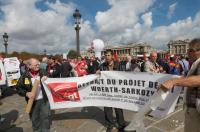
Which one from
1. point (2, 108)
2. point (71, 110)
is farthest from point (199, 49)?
point (2, 108)

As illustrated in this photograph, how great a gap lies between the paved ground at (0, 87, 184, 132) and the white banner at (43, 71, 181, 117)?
2.00 ft

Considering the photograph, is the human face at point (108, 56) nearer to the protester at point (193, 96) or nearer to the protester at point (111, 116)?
the protester at point (111, 116)

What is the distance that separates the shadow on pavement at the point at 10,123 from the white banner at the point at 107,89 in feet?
4.28

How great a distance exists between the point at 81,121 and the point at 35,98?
1741mm

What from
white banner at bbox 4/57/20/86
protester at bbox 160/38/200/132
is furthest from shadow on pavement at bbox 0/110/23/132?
protester at bbox 160/38/200/132

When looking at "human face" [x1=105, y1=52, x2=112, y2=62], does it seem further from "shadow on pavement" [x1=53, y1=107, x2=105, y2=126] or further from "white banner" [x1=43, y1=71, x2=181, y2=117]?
"shadow on pavement" [x1=53, y1=107, x2=105, y2=126]

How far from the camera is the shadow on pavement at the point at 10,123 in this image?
602cm

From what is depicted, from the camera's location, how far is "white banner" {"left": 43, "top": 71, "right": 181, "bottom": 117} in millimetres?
4707

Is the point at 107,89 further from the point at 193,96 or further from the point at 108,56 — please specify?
the point at 193,96

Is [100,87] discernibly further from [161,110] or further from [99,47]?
[99,47]

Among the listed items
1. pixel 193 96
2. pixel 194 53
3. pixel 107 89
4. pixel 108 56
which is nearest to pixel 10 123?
pixel 107 89

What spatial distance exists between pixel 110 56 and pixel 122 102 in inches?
41.5

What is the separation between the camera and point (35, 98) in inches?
192

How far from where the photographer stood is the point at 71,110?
725cm
